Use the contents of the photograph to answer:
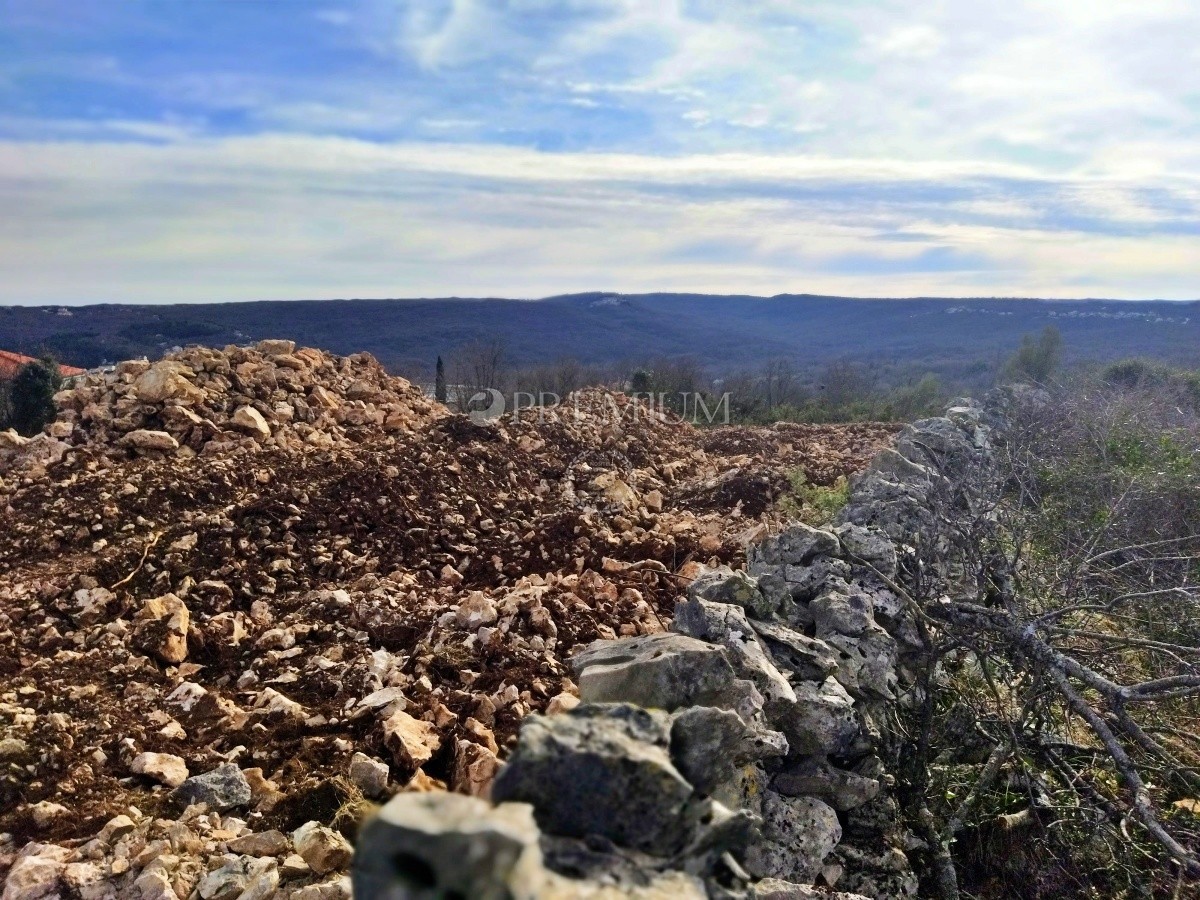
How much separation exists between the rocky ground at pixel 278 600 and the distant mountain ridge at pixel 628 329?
33.8 meters

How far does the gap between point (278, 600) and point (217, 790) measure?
8.22 feet

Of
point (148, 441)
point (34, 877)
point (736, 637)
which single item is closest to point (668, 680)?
point (736, 637)

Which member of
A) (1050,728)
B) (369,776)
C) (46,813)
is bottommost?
(46,813)

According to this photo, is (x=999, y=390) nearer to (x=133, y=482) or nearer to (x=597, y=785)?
(x=133, y=482)

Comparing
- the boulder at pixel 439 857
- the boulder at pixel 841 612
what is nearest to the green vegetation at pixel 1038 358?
the boulder at pixel 841 612

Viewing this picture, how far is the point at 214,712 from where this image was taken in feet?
12.4

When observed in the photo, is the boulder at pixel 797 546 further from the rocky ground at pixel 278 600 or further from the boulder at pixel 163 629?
the boulder at pixel 163 629

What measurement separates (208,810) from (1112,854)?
11.2 ft

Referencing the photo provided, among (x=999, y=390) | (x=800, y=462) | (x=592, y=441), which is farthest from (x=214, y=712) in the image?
(x=999, y=390)

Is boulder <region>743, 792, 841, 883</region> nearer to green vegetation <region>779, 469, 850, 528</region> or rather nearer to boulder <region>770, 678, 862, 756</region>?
boulder <region>770, 678, 862, 756</region>

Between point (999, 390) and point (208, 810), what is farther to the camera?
point (999, 390)

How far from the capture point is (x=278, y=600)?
5430mm

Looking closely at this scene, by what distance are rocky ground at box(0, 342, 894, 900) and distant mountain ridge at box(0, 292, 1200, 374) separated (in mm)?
33761

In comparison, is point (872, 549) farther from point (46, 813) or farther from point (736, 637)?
point (46, 813)
